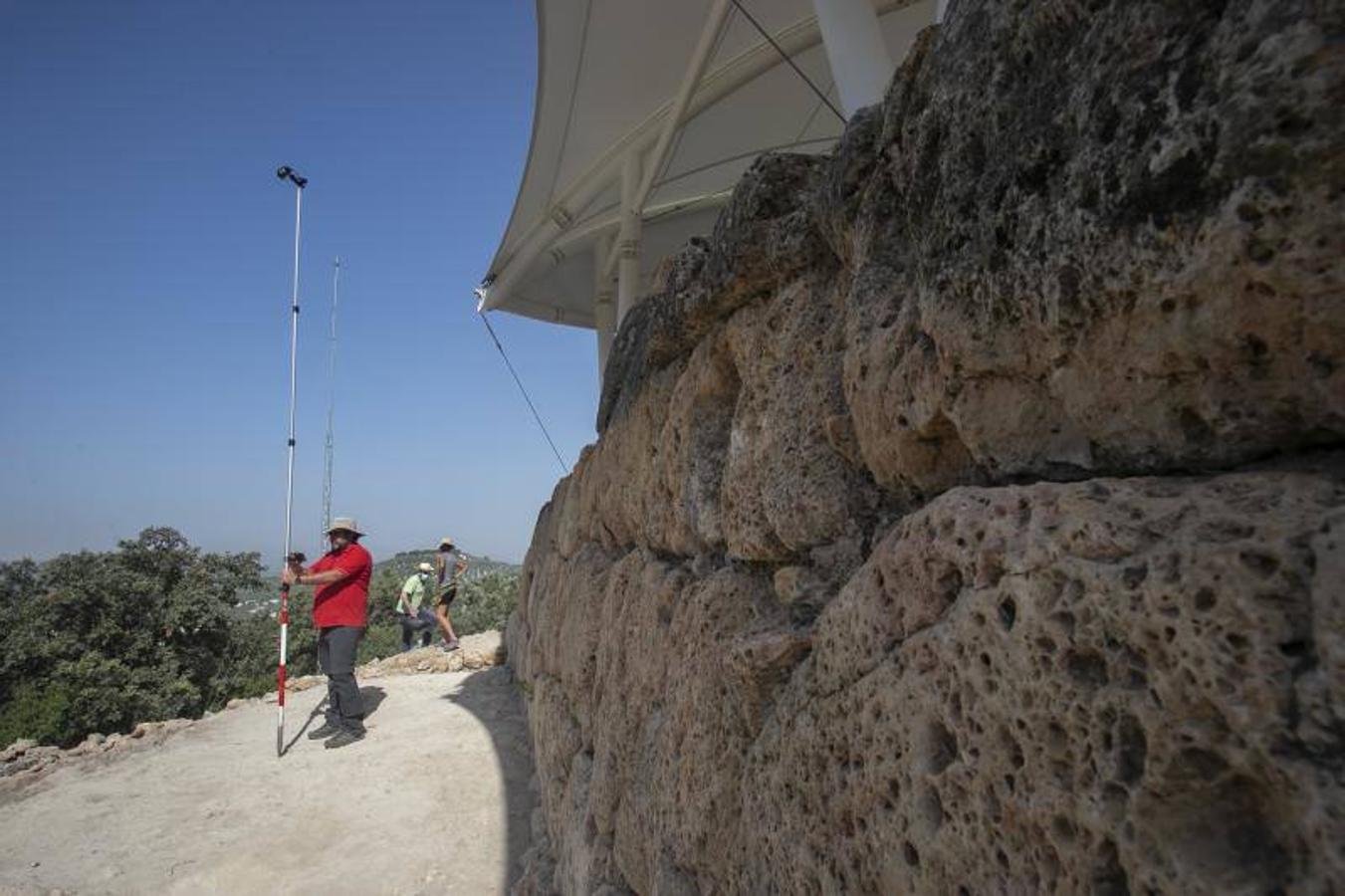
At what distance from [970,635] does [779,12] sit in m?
8.76

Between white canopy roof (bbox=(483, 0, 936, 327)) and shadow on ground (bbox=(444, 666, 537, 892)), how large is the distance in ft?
22.5

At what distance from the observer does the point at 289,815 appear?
4434mm

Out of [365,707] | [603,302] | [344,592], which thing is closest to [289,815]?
[344,592]

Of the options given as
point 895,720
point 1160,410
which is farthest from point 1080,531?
point 895,720

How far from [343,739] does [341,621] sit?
101 cm

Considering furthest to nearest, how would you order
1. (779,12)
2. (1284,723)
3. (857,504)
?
1. (779,12)
2. (857,504)
3. (1284,723)

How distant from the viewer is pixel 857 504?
5.10 feet

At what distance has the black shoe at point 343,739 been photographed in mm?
5738

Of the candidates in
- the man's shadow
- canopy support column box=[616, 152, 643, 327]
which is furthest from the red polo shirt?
canopy support column box=[616, 152, 643, 327]

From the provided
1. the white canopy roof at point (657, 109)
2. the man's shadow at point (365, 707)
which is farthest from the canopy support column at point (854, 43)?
the man's shadow at point (365, 707)

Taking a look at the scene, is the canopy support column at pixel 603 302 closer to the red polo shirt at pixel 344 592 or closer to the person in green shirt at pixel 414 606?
the person in green shirt at pixel 414 606

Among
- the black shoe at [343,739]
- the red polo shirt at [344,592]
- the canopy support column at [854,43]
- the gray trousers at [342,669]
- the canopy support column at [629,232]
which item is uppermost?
the canopy support column at [629,232]

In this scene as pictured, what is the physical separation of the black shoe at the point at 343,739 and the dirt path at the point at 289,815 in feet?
0.29

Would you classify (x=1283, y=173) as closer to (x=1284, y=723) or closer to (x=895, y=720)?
(x=1284, y=723)
